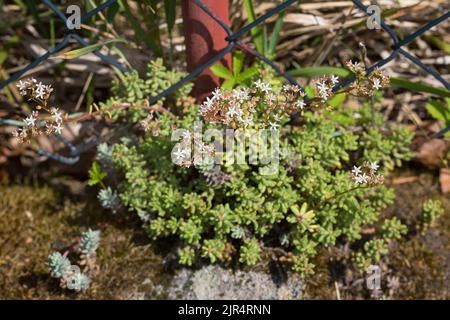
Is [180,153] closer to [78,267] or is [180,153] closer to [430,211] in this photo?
[78,267]

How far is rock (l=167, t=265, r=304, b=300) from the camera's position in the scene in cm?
202

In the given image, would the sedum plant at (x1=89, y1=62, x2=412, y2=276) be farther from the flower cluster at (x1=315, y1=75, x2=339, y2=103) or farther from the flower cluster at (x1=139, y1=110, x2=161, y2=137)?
the flower cluster at (x1=315, y1=75, x2=339, y2=103)

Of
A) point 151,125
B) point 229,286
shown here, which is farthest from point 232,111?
point 229,286

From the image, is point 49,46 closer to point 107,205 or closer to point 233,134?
point 107,205

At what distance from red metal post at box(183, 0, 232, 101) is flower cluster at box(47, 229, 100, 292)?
0.67 meters

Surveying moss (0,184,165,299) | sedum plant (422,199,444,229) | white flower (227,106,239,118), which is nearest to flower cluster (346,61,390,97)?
white flower (227,106,239,118)

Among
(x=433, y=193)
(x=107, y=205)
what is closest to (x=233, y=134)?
(x=107, y=205)

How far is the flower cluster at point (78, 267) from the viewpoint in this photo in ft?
6.40

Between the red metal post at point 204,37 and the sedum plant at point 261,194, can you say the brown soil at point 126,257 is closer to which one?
the sedum plant at point 261,194

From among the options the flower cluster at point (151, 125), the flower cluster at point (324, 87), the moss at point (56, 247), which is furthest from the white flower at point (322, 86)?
the moss at point (56, 247)

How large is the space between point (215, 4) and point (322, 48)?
705 millimetres

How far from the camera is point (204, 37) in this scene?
2.03 metres

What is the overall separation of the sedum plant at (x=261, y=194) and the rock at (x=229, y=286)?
48 millimetres

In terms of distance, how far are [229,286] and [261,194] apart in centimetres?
35
